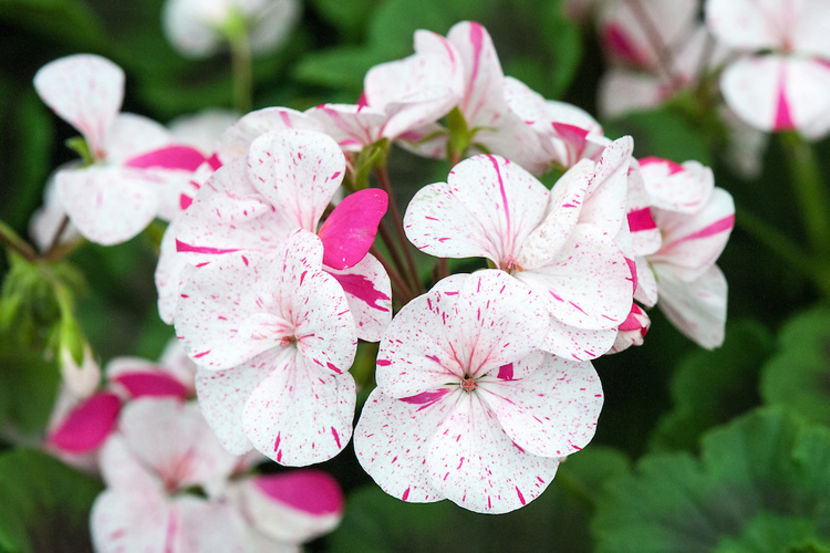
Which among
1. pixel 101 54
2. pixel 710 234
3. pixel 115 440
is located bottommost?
pixel 115 440

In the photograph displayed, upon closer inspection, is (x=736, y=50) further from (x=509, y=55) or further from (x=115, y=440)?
(x=115, y=440)

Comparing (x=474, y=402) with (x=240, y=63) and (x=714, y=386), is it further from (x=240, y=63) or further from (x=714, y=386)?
(x=240, y=63)

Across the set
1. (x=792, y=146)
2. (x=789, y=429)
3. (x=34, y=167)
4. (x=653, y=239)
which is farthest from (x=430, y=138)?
(x=34, y=167)

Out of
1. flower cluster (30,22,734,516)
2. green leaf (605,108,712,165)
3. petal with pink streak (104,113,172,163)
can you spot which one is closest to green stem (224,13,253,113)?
petal with pink streak (104,113,172,163)

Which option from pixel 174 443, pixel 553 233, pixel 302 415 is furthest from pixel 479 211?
pixel 174 443

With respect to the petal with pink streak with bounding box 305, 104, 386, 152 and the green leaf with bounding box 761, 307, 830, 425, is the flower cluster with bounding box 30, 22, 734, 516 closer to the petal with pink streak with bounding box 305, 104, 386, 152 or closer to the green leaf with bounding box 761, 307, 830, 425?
the petal with pink streak with bounding box 305, 104, 386, 152

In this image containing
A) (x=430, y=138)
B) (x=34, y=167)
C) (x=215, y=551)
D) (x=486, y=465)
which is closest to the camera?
(x=486, y=465)

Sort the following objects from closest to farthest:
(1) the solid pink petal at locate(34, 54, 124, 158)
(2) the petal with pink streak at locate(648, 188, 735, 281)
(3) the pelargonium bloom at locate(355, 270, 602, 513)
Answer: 1. (3) the pelargonium bloom at locate(355, 270, 602, 513)
2. (2) the petal with pink streak at locate(648, 188, 735, 281)
3. (1) the solid pink petal at locate(34, 54, 124, 158)
